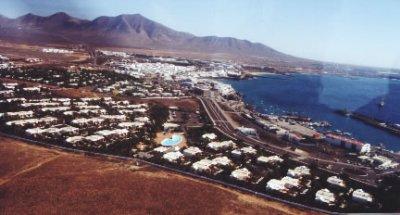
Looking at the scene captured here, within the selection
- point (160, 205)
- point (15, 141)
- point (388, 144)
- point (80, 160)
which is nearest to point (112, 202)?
point (160, 205)

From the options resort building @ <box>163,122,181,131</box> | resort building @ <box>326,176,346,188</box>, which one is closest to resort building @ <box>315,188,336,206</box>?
resort building @ <box>326,176,346,188</box>

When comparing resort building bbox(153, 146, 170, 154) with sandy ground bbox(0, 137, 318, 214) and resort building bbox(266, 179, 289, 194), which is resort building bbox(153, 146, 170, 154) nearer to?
sandy ground bbox(0, 137, 318, 214)

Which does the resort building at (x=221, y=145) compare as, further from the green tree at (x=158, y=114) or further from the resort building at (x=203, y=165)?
the green tree at (x=158, y=114)

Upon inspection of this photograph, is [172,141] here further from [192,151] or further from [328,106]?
[328,106]

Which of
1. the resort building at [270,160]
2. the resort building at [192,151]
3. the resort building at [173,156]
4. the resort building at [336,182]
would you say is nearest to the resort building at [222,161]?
the resort building at [192,151]

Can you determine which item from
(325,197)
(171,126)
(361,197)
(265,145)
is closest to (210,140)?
(265,145)

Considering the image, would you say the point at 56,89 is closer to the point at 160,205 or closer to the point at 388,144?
the point at 160,205

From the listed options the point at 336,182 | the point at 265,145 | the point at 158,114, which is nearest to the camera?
the point at 336,182
